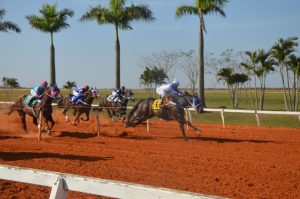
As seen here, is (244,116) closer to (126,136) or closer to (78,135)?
(126,136)

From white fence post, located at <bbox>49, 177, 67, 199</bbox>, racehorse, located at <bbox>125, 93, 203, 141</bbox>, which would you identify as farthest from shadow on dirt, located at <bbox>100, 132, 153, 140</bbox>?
white fence post, located at <bbox>49, 177, 67, 199</bbox>

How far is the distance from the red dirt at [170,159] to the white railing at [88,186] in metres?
2.70

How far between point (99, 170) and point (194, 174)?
6.04 ft

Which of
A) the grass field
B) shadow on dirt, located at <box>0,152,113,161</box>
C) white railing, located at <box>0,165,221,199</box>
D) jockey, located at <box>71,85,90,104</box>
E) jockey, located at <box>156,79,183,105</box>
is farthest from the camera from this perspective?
the grass field

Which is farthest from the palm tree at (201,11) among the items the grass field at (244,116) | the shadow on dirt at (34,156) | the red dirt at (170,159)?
the shadow on dirt at (34,156)

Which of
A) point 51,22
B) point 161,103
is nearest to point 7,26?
point 51,22

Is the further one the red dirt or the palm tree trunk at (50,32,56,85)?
the palm tree trunk at (50,32,56,85)

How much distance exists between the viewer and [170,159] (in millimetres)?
10633

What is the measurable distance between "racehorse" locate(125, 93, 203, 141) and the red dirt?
633 mm

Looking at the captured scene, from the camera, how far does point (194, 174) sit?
8773mm

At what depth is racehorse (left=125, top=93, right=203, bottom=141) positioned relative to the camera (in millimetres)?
15211

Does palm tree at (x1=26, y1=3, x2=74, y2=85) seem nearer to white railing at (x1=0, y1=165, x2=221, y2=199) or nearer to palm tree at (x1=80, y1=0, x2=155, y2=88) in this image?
palm tree at (x1=80, y1=0, x2=155, y2=88)

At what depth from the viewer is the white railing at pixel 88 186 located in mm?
3467

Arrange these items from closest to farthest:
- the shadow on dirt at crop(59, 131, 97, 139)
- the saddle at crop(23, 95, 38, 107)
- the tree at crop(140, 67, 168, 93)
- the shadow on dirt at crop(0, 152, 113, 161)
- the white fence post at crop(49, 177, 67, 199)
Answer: the white fence post at crop(49, 177, 67, 199), the shadow on dirt at crop(0, 152, 113, 161), the shadow on dirt at crop(59, 131, 97, 139), the saddle at crop(23, 95, 38, 107), the tree at crop(140, 67, 168, 93)
